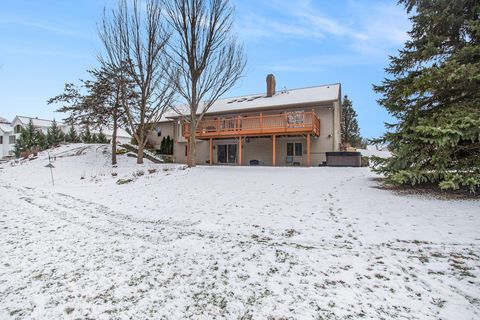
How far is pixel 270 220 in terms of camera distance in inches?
216

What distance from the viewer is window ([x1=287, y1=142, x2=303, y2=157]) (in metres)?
17.0

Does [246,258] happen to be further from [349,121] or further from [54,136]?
[54,136]

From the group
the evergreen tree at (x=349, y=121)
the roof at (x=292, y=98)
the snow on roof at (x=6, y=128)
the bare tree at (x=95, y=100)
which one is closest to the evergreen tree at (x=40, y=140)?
the snow on roof at (x=6, y=128)

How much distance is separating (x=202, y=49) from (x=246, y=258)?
43.2 feet

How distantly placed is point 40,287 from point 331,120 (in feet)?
53.8

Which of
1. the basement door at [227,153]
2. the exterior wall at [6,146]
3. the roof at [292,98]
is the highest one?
the roof at [292,98]

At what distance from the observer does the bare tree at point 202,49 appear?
13547 millimetres

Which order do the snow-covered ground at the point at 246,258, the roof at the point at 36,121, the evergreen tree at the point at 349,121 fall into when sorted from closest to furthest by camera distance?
1. the snow-covered ground at the point at 246,258
2. the evergreen tree at the point at 349,121
3. the roof at the point at 36,121

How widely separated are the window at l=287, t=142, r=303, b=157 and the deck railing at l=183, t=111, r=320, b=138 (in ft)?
5.47

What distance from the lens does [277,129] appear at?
49.1 ft

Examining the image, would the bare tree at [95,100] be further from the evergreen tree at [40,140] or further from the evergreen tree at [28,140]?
the evergreen tree at [28,140]

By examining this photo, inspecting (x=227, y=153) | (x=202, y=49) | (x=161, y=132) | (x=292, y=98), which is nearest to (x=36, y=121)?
(x=161, y=132)

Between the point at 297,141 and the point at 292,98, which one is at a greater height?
the point at 292,98

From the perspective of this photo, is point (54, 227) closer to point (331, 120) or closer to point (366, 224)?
point (366, 224)
